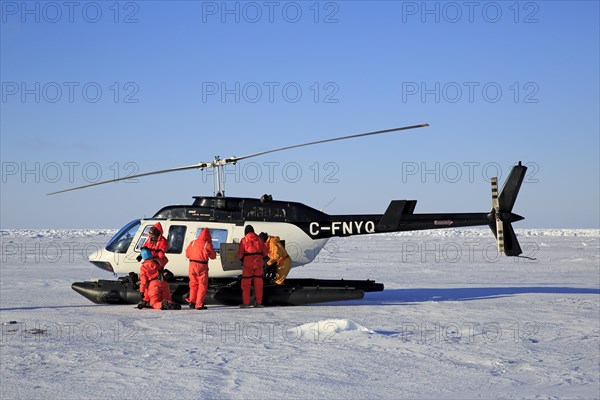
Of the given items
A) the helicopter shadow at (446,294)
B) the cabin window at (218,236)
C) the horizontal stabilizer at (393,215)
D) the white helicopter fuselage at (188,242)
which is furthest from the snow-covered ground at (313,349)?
the horizontal stabilizer at (393,215)

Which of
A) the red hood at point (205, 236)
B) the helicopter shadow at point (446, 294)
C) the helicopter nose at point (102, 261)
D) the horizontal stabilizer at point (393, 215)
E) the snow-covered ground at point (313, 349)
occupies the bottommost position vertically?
the helicopter shadow at point (446, 294)

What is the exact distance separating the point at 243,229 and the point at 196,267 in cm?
148

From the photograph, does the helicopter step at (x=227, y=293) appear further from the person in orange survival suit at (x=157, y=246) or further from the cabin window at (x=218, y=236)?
the cabin window at (x=218, y=236)

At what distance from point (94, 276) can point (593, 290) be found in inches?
567

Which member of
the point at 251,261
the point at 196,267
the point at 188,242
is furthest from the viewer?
the point at 188,242

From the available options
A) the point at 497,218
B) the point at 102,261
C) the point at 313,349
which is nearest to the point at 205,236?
the point at 102,261

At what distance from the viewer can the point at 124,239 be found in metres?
13.4

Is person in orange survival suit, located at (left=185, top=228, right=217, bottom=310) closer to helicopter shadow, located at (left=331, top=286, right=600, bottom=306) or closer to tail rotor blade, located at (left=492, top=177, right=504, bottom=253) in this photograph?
helicopter shadow, located at (left=331, top=286, right=600, bottom=306)

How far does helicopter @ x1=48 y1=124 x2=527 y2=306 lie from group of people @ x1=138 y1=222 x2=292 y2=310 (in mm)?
329

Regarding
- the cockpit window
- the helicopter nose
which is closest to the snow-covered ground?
the helicopter nose

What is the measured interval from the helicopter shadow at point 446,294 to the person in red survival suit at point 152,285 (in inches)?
131

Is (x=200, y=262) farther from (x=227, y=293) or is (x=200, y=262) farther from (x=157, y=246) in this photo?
(x=227, y=293)

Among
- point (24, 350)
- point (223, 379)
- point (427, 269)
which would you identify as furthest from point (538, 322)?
point (427, 269)

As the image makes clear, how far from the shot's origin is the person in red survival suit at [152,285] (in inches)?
476
